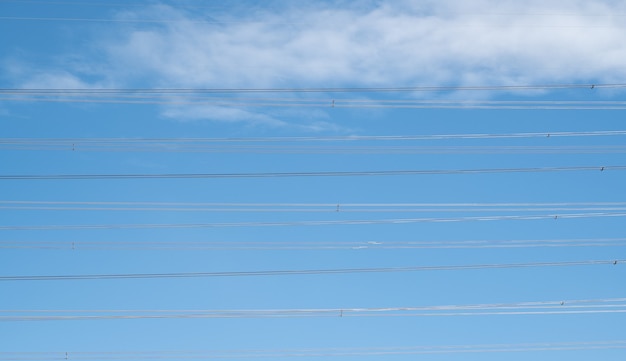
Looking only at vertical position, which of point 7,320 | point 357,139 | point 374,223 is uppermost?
point 357,139

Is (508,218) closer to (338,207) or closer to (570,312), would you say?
(570,312)

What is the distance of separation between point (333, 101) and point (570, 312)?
21.7 feet

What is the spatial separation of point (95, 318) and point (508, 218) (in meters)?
8.70

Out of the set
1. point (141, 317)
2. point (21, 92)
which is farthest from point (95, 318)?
point (21, 92)

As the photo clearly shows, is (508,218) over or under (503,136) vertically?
under

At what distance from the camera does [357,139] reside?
1814cm

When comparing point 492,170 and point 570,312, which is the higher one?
point 492,170

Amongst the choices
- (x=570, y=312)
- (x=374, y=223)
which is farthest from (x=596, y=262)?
(x=374, y=223)

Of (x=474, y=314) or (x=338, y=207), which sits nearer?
(x=338, y=207)

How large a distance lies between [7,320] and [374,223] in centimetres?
766

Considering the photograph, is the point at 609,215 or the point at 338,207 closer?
the point at 338,207

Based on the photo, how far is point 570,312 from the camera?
1908cm

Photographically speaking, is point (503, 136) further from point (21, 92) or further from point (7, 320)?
point (7, 320)

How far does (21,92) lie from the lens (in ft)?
58.9
